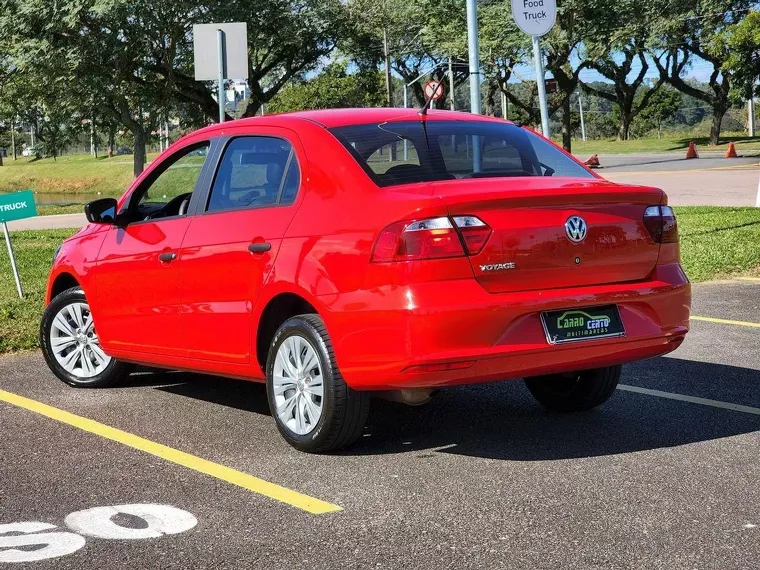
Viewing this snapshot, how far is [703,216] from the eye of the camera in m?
17.7

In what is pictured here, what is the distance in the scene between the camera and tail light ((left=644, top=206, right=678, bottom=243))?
5.45m

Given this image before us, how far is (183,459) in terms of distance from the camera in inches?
214

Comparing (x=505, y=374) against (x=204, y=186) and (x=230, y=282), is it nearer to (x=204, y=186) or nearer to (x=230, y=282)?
(x=230, y=282)

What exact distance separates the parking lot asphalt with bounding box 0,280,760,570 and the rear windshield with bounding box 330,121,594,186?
1.34 meters

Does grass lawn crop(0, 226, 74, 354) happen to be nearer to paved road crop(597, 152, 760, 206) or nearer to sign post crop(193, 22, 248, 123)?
sign post crop(193, 22, 248, 123)

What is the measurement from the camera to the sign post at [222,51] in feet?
43.1

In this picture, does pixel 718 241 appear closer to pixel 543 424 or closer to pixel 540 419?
pixel 540 419

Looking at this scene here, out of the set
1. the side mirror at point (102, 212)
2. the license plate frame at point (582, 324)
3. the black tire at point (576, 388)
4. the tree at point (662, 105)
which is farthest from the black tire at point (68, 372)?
the tree at point (662, 105)

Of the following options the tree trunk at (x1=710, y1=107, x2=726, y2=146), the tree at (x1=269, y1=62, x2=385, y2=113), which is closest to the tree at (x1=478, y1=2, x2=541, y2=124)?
the tree trunk at (x1=710, y1=107, x2=726, y2=146)

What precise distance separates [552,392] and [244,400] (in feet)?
6.22

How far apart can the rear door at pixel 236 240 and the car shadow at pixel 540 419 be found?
754mm

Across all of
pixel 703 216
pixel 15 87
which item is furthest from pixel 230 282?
pixel 15 87

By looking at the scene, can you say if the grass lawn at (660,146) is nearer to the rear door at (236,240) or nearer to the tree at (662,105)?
the tree at (662,105)

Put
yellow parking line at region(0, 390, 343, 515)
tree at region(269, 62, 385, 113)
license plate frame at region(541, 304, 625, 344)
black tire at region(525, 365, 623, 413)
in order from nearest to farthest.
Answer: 1. yellow parking line at region(0, 390, 343, 515)
2. license plate frame at region(541, 304, 625, 344)
3. black tire at region(525, 365, 623, 413)
4. tree at region(269, 62, 385, 113)
